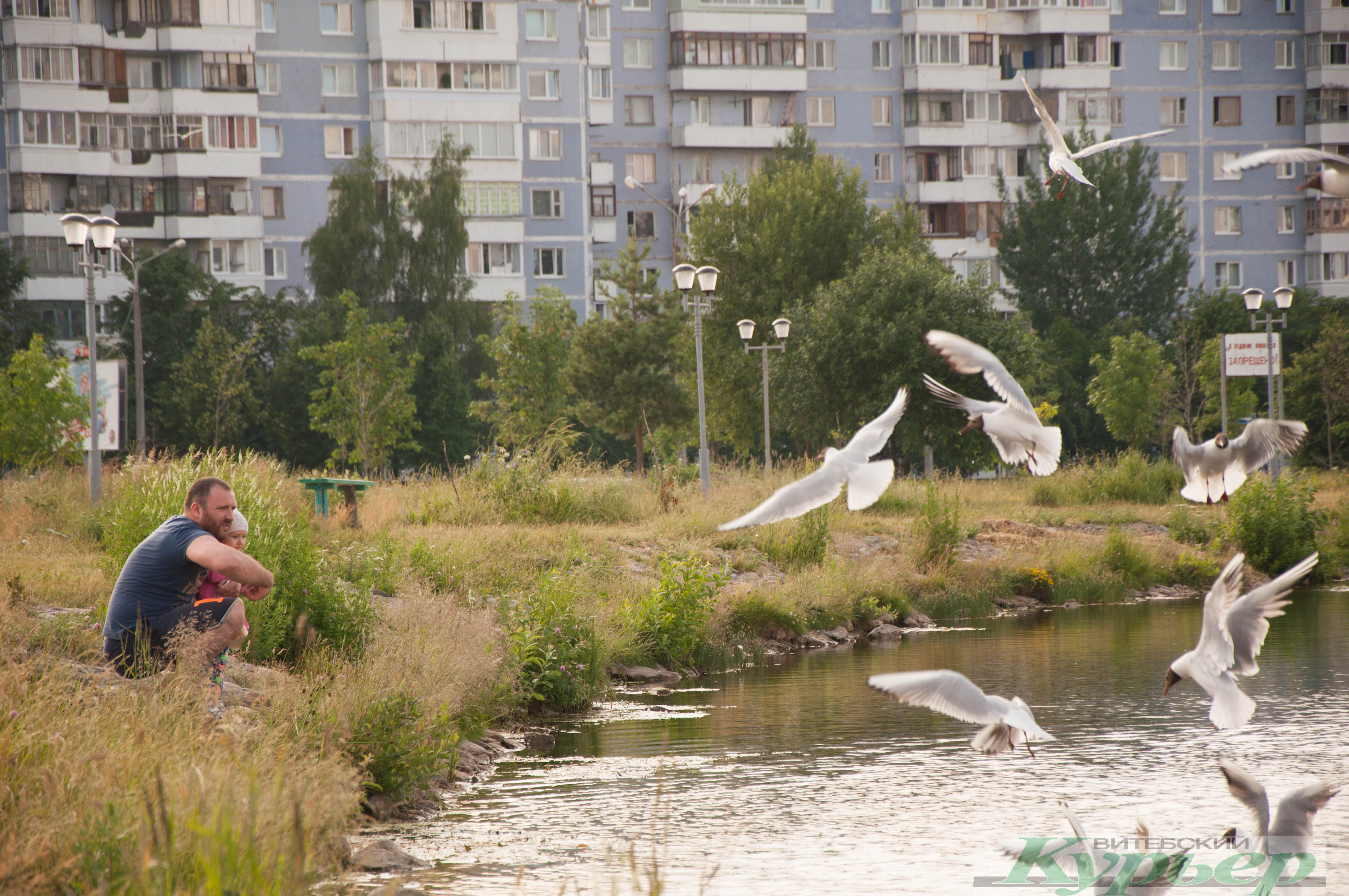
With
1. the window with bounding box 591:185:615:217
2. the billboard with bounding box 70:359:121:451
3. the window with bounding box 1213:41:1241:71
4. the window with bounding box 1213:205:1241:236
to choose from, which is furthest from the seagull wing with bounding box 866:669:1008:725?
the window with bounding box 1213:41:1241:71

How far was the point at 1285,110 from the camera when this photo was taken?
68.9 metres

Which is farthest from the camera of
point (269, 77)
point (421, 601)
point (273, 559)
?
point (269, 77)

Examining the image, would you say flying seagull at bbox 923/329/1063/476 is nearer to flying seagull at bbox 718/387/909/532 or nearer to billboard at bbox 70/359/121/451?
flying seagull at bbox 718/387/909/532

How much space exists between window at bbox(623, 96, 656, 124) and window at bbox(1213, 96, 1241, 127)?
27574 mm

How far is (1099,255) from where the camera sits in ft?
207

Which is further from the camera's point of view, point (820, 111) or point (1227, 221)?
point (1227, 221)

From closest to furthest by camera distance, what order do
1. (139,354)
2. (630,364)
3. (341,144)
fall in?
(139,354)
(630,364)
(341,144)

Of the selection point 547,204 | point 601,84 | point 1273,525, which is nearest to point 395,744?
point 1273,525

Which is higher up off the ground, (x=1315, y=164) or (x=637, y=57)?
(x=637, y=57)

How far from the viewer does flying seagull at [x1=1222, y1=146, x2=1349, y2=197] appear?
17.1 feet

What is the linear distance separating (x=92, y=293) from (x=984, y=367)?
763 inches

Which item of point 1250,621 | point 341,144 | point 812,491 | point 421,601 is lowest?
point 421,601

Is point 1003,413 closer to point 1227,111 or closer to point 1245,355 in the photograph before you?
point 1245,355

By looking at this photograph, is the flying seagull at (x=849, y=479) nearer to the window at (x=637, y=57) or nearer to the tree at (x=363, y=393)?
the tree at (x=363, y=393)
